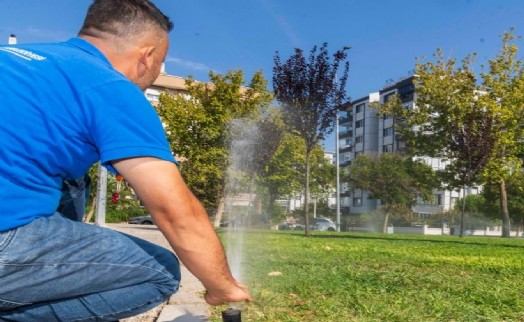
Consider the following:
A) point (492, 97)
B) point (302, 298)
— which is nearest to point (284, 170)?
point (492, 97)

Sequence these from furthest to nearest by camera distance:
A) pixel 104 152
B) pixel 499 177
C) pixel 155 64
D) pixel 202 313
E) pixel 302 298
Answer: pixel 499 177
pixel 302 298
pixel 202 313
pixel 155 64
pixel 104 152

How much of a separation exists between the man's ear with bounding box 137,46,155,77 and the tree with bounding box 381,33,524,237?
77.8 feet

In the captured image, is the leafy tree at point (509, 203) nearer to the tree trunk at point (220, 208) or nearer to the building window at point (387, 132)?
the tree trunk at point (220, 208)

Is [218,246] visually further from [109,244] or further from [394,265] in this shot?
[394,265]

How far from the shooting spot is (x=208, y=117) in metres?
31.2

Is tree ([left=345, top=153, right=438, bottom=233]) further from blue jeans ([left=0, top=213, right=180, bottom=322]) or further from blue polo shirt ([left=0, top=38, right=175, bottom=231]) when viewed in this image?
blue polo shirt ([left=0, top=38, right=175, bottom=231])

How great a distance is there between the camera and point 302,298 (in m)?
4.36

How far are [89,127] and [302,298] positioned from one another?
10.1 feet

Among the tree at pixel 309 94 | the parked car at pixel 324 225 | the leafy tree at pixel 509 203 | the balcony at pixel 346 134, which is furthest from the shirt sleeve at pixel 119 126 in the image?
the balcony at pixel 346 134

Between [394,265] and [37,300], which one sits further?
[394,265]

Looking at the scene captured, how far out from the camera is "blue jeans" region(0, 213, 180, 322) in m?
1.66

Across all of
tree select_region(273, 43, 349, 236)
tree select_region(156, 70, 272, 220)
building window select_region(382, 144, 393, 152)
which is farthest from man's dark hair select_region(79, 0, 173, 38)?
building window select_region(382, 144, 393, 152)

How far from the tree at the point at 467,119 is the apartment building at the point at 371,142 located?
184 feet

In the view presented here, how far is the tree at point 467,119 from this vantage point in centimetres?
2431
